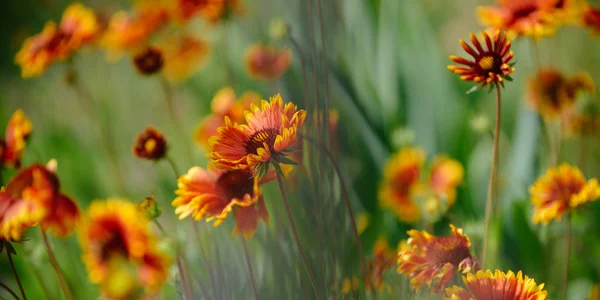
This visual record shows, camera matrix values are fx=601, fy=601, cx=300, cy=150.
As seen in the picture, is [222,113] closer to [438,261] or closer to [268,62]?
[268,62]

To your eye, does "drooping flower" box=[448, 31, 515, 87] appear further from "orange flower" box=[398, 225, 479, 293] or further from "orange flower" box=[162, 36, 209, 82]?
"orange flower" box=[162, 36, 209, 82]

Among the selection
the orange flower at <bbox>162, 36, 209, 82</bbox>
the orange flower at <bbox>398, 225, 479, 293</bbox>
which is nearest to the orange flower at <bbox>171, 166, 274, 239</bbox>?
the orange flower at <bbox>398, 225, 479, 293</bbox>

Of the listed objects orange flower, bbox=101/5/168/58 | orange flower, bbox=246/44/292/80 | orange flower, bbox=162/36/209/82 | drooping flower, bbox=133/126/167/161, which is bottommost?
drooping flower, bbox=133/126/167/161

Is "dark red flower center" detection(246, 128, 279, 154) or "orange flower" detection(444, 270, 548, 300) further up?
"dark red flower center" detection(246, 128, 279, 154)

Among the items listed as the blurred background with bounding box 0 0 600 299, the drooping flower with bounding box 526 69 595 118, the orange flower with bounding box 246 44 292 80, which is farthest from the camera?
the orange flower with bounding box 246 44 292 80

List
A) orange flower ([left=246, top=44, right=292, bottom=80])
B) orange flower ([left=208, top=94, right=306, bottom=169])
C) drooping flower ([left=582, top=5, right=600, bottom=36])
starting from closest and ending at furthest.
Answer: orange flower ([left=208, top=94, right=306, bottom=169]), drooping flower ([left=582, top=5, right=600, bottom=36]), orange flower ([left=246, top=44, right=292, bottom=80])

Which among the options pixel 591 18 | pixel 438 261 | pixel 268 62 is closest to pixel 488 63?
pixel 438 261
